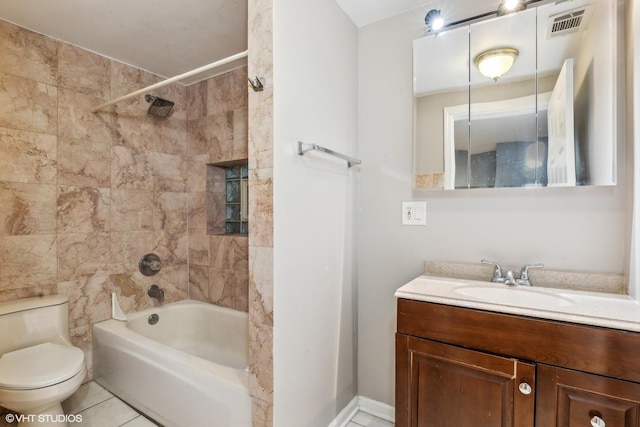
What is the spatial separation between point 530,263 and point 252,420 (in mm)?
1468

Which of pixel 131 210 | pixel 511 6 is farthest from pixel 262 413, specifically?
pixel 511 6

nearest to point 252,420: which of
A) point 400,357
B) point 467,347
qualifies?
point 400,357

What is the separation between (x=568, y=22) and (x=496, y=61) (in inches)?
11.7

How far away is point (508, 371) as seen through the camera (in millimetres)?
1104

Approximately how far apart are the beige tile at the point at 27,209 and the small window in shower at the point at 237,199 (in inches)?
47.7

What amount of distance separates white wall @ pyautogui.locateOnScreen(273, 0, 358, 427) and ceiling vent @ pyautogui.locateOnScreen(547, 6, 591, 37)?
0.98m

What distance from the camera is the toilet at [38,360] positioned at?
145 centimetres

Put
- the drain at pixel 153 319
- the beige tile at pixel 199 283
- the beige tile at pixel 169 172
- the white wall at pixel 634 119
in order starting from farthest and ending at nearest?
the beige tile at pixel 199 283 → the beige tile at pixel 169 172 → the drain at pixel 153 319 → the white wall at pixel 634 119

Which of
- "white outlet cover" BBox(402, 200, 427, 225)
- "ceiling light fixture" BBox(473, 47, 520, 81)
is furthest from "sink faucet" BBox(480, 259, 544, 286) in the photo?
"ceiling light fixture" BBox(473, 47, 520, 81)

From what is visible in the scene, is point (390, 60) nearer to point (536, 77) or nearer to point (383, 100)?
point (383, 100)

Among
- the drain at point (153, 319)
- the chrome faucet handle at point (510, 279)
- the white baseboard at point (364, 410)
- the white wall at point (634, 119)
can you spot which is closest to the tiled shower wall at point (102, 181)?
the drain at point (153, 319)

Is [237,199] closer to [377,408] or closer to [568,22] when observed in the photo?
[377,408]

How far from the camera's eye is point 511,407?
3.61ft

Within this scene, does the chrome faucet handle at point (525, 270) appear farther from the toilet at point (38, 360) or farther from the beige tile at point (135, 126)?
the beige tile at point (135, 126)
